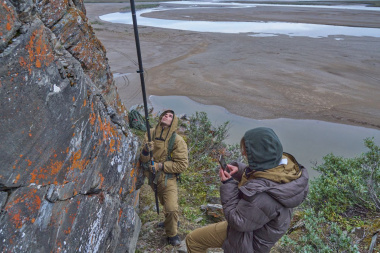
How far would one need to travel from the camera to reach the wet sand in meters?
14.3

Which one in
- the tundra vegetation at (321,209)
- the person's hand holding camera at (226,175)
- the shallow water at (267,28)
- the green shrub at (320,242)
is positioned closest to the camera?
the person's hand holding camera at (226,175)

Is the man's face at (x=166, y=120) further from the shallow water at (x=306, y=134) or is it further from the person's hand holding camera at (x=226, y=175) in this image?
the shallow water at (x=306, y=134)

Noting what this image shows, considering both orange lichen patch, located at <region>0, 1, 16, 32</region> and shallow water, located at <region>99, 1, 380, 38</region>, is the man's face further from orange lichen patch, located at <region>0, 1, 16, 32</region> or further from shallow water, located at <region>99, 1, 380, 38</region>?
shallow water, located at <region>99, 1, 380, 38</region>

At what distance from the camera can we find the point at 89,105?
3264 mm

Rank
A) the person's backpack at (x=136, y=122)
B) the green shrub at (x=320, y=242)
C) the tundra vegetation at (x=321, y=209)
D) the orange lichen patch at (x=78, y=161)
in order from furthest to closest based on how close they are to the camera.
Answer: the person's backpack at (x=136, y=122)
the tundra vegetation at (x=321, y=209)
the green shrub at (x=320, y=242)
the orange lichen patch at (x=78, y=161)

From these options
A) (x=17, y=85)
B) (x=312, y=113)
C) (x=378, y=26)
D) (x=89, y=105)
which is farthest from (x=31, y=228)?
(x=378, y=26)

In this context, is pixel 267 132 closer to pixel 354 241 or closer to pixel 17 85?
pixel 17 85

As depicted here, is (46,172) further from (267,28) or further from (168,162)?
(267,28)

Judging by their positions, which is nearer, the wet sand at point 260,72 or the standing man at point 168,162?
the standing man at point 168,162

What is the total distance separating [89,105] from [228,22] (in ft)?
114

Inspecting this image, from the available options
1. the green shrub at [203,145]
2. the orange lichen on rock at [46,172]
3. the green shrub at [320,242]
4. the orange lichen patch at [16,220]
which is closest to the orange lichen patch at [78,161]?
the orange lichen on rock at [46,172]

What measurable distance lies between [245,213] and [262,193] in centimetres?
25

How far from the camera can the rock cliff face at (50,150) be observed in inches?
90.3

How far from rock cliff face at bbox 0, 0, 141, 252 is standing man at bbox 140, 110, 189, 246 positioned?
92cm
